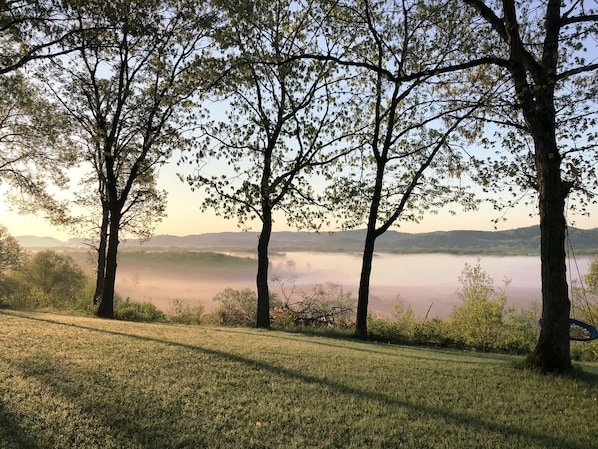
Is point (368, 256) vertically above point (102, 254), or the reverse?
point (368, 256)

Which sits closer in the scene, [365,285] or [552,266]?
[552,266]

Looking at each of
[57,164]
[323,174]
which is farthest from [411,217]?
[57,164]

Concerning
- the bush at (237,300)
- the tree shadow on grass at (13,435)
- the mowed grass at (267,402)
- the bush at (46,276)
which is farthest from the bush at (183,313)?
the tree shadow on grass at (13,435)

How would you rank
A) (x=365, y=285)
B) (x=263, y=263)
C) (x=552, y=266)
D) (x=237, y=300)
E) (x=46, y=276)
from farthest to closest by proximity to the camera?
(x=46, y=276) → (x=237, y=300) → (x=263, y=263) → (x=365, y=285) → (x=552, y=266)

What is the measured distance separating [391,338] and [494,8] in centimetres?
1198

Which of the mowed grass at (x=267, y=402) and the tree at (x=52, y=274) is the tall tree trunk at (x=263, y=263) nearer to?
the mowed grass at (x=267, y=402)

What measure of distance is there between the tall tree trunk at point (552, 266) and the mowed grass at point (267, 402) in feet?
1.78

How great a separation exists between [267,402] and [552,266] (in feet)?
21.1

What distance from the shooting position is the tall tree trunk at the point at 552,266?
787cm

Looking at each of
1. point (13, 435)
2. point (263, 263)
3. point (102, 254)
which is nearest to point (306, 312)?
point (263, 263)

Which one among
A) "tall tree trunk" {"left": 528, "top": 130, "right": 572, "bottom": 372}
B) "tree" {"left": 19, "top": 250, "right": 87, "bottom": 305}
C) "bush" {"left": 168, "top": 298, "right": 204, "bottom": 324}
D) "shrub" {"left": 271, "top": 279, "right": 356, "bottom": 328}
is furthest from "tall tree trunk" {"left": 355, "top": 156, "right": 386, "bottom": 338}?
"tree" {"left": 19, "top": 250, "right": 87, "bottom": 305}

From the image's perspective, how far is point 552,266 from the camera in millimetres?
7996

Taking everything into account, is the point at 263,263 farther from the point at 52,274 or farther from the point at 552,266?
the point at 52,274

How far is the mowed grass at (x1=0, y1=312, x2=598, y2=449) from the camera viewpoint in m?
4.64
